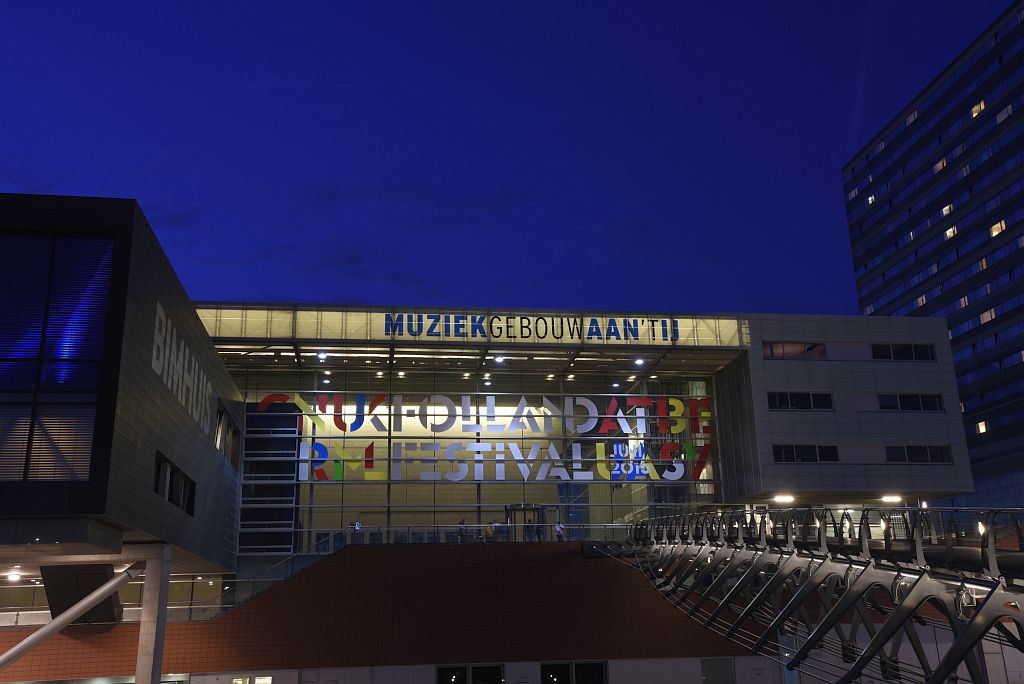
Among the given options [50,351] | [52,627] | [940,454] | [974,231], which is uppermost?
[974,231]

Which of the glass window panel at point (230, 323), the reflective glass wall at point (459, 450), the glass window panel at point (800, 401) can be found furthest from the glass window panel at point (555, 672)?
the glass window panel at point (230, 323)

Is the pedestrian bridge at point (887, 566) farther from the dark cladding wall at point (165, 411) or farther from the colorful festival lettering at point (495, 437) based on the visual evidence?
the dark cladding wall at point (165, 411)

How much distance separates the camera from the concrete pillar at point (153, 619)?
29.4m

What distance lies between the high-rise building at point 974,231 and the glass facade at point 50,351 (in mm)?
104405

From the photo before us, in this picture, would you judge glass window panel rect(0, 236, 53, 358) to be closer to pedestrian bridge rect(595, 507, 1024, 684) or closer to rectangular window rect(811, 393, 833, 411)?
pedestrian bridge rect(595, 507, 1024, 684)

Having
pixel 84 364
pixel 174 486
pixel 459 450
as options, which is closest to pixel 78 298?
pixel 84 364

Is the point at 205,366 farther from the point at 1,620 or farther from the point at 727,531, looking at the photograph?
the point at 727,531

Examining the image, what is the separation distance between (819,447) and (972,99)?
291ft

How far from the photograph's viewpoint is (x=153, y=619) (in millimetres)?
29719

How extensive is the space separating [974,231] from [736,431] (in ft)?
268

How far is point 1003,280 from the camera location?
111 metres

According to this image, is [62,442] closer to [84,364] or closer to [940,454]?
[84,364]

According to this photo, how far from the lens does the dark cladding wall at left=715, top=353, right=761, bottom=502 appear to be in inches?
1885

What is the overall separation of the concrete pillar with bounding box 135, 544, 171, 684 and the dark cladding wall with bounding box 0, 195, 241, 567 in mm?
1349
